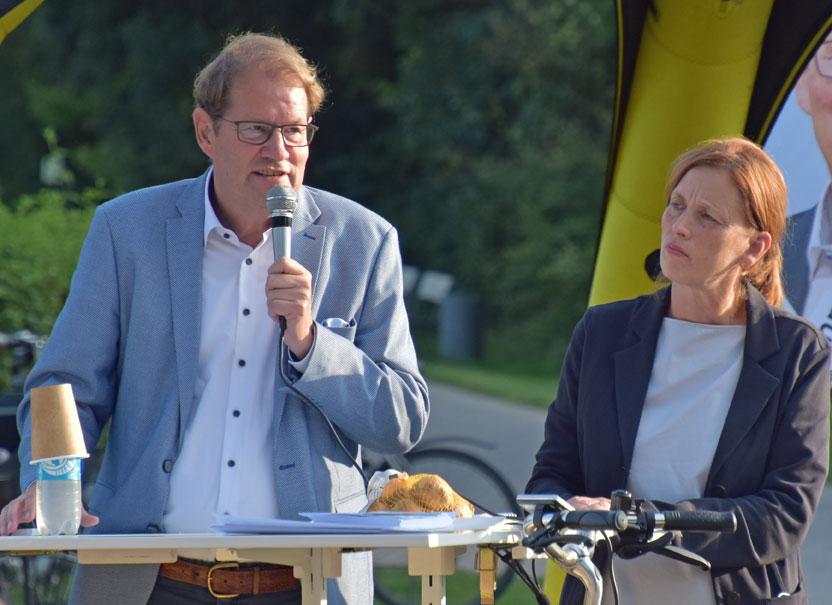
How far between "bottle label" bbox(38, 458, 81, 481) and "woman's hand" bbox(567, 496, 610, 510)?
1040 mm

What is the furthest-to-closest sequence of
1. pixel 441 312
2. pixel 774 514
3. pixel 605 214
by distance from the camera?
pixel 441 312 < pixel 605 214 < pixel 774 514

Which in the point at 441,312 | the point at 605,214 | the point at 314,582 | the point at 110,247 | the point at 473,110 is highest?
the point at 473,110

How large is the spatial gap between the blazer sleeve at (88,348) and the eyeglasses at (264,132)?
0.41 meters

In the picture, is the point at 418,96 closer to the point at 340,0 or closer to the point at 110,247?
the point at 340,0

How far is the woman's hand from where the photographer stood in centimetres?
309

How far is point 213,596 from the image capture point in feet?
11.0

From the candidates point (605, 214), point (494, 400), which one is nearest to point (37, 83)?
point (494, 400)

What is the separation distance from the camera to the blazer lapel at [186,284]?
133 inches

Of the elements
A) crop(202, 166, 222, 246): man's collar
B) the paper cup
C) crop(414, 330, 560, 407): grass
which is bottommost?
the paper cup

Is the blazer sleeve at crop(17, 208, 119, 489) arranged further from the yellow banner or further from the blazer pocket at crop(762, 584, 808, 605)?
the blazer pocket at crop(762, 584, 808, 605)

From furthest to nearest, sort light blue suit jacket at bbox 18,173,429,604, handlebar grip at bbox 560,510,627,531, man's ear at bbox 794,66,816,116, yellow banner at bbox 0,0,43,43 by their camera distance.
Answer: man's ear at bbox 794,66,816,116, yellow banner at bbox 0,0,43,43, light blue suit jacket at bbox 18,173,429,604, handlebar grip at bbox 560,510,627,531

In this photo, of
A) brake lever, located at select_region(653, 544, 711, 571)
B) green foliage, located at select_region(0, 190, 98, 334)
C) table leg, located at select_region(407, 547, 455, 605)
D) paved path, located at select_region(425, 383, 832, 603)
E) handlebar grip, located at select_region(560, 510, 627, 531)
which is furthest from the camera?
paved path, located at select_region(425, 383, 832, 603)

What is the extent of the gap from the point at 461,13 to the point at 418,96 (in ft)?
4.51

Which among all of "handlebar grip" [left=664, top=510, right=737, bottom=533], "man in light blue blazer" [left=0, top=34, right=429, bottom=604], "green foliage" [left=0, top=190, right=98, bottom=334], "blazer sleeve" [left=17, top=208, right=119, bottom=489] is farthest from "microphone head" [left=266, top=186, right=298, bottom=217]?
"green foliage" [left=0, top=190, right=98, bottom=334]
